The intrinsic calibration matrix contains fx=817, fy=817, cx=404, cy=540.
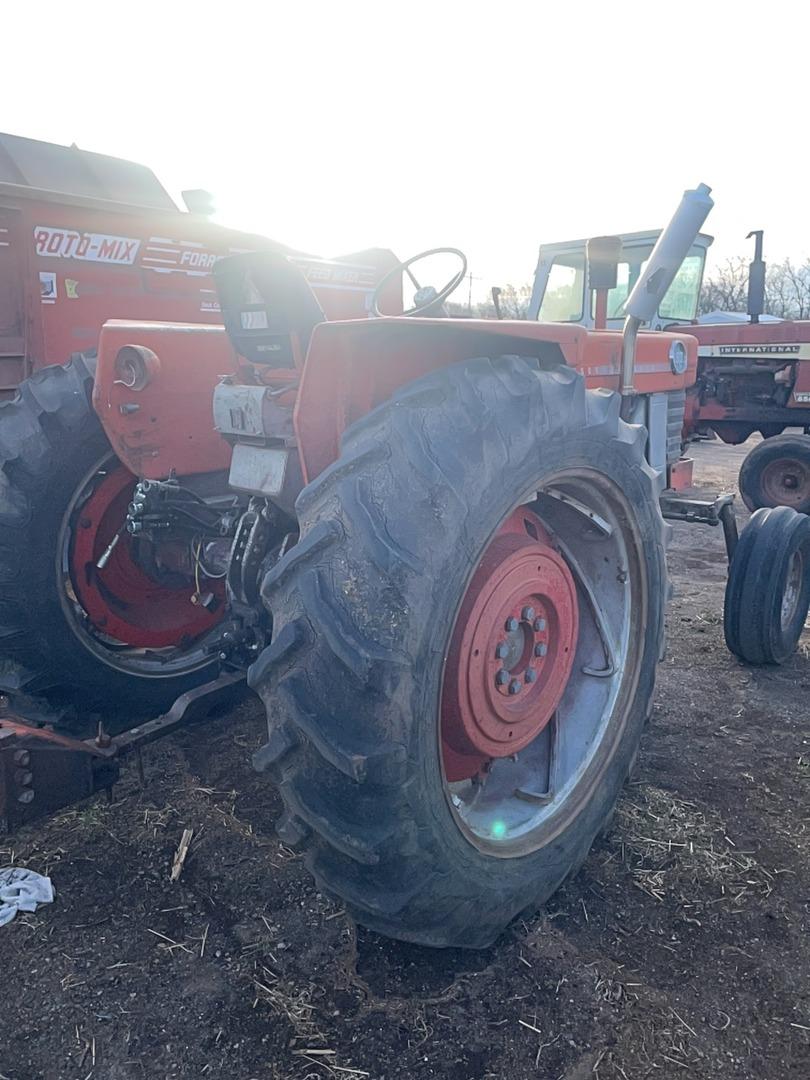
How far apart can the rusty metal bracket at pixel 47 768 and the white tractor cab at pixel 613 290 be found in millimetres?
5920

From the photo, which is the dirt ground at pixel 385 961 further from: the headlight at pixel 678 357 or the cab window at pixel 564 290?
the cab window at pixel 564 290

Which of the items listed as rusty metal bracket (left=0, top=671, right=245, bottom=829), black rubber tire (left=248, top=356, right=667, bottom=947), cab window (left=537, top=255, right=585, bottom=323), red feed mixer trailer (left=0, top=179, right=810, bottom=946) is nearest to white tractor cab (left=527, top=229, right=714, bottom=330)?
cab window (left=537, top=255, right=585, bottom=323)

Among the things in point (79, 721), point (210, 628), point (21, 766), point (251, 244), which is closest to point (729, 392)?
point (251, 244)

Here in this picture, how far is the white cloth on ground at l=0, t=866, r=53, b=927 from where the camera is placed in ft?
7.20

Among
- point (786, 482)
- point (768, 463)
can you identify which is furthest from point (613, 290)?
point (786, 482)

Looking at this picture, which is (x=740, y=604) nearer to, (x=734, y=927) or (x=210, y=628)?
(x=734, y=927)

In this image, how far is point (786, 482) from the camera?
765cm

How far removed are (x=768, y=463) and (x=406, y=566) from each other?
7.02m

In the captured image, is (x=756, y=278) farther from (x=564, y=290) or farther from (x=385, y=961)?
(x=385, y=961)

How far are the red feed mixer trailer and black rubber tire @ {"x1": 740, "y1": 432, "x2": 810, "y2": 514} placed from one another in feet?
16.6

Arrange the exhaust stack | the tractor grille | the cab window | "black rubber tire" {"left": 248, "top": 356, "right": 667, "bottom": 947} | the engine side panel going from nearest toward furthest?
1. "black rubber tire" {"left": 248, "top": 356, "right": 667, "bottom": 947}
2. the engine side panel
3. the exhaust stack
4. the tractor grille
5. the cab window

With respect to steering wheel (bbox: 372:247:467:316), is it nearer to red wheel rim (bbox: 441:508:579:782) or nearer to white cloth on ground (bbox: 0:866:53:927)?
red wheel rim (bbox: 441:508:579:782)

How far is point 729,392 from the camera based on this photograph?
8359 mm

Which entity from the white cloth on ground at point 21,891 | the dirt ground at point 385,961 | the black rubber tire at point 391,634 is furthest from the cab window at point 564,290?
the white cloth on ground at point 21,891
